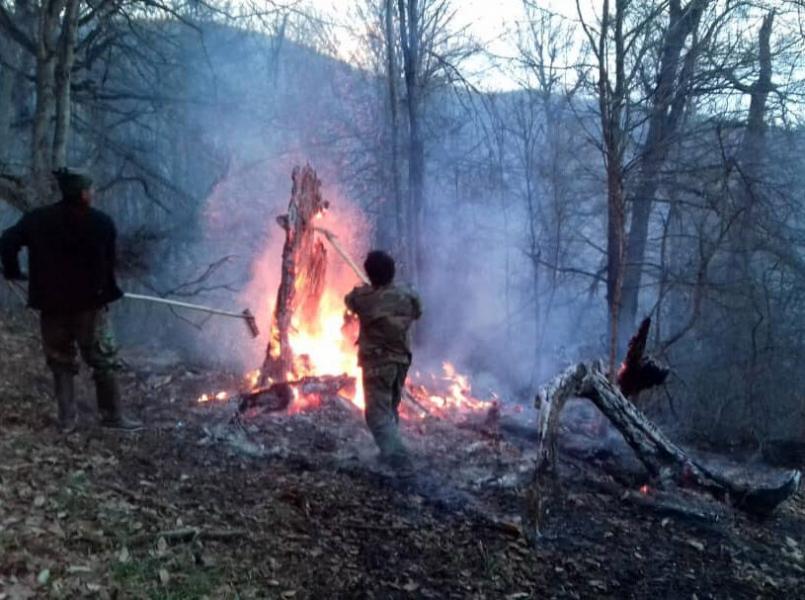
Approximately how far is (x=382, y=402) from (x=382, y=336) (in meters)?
0.62

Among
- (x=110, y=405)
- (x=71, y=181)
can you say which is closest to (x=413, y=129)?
(x=71, y=181)

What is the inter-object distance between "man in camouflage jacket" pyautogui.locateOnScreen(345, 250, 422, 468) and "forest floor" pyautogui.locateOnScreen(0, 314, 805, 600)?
1.20 feet

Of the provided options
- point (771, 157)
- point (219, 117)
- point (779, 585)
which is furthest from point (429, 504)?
point (219, 117)

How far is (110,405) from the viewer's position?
639 cm

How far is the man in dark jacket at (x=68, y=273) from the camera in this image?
5.89m

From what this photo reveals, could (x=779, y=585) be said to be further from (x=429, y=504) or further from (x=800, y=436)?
(x=800, y=436)

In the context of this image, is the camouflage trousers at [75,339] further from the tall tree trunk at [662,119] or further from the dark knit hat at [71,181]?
the tall tree trunk at [662,119]

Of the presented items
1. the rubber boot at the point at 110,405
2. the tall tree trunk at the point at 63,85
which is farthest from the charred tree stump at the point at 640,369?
the tall tree trunk at the point at 63,85

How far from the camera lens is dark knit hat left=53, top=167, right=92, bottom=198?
5.84 meters

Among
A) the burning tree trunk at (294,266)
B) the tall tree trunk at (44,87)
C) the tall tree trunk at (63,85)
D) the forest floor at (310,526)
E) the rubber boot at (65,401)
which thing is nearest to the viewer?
Result: the forest floor at (310,526)

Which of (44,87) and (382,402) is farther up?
(44,87)

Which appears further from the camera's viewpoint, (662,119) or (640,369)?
(662,119)

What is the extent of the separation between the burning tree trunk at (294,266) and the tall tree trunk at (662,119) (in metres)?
4.04

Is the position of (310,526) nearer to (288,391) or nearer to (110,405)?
(110,405)
